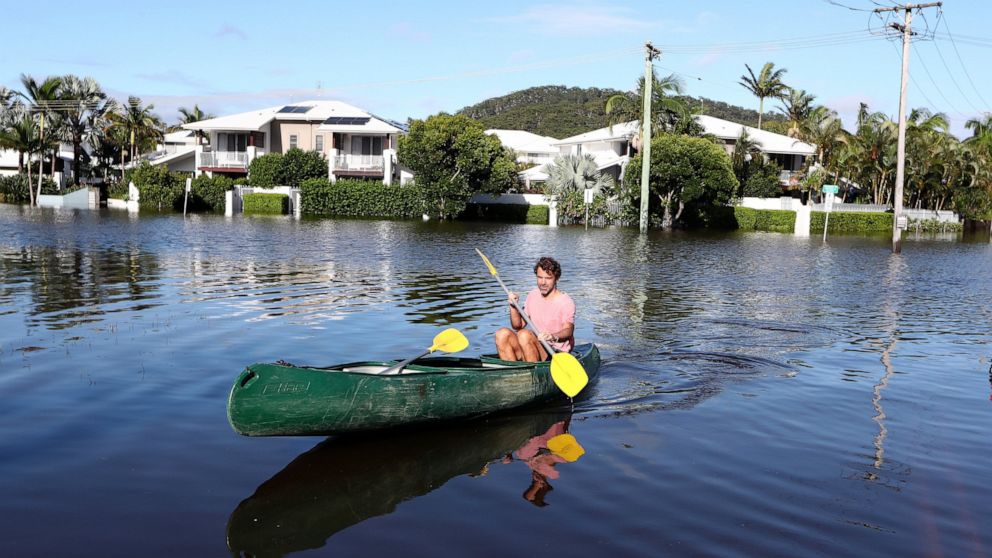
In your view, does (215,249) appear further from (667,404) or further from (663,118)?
(663,118)

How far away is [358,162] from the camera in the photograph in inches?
2409

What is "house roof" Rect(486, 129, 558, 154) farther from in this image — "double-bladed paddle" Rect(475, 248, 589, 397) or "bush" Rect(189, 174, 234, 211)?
"double-bladed paddle" Rect(475, 248, 589, 397)

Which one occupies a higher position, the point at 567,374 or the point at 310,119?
the point at 310,119

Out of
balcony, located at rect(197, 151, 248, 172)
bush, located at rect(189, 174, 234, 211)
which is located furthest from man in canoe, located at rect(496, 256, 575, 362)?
balcony, located at rect(197, 151, 248, 172)

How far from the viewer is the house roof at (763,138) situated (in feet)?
205

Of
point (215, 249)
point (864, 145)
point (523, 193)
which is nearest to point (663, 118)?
point (523, 193)

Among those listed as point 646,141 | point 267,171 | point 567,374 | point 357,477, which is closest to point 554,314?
point 567,374

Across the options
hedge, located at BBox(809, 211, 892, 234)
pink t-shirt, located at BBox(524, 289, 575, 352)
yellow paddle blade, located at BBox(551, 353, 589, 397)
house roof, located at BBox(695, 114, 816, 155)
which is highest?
house roof, located at BBox(695, 114, 816, 155)

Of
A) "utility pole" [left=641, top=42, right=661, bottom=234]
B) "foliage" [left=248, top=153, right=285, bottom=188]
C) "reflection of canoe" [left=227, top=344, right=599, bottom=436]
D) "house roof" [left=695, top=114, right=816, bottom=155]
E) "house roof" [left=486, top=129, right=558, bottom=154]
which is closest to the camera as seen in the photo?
"reflection of canoe" [left=227, top=344, right=599, bottom=436]

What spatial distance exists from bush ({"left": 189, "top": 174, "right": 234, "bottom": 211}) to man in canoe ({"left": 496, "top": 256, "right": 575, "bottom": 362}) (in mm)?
51661

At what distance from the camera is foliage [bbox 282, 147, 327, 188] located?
58.8 meters

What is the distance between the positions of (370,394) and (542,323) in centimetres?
303

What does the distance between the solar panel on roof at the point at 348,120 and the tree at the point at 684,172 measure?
64.6ft

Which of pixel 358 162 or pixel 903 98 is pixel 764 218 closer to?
pixel 903 98
